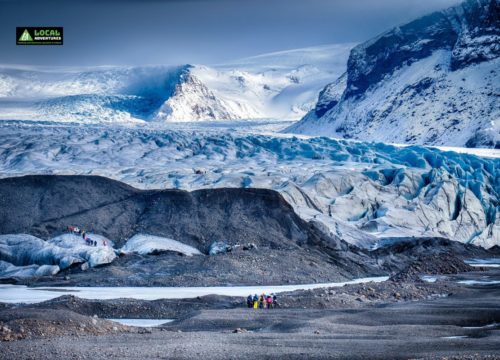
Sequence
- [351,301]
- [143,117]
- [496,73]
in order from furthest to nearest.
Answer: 1. [143,117]
2. [496,73]
3. [351,301]

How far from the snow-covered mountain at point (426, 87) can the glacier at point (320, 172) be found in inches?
1754

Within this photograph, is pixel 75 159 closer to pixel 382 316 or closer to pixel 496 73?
pixel 382 316

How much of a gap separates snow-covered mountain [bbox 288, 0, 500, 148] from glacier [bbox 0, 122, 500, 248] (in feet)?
146

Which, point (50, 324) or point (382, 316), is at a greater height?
point (50, 324)

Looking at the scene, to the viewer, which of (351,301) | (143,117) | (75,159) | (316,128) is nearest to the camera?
(351,301)

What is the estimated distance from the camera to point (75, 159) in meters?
68.4

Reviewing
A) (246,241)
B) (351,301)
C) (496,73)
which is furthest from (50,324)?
(496,73)

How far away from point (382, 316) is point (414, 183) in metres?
32.6

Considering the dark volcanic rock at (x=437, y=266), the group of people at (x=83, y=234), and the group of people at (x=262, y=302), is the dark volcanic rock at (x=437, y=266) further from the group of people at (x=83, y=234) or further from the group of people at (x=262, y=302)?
the group of people at (x=83, y=234)

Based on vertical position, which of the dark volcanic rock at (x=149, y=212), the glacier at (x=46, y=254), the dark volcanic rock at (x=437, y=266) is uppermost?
the dark volcanic rock at (x=149, y=212)

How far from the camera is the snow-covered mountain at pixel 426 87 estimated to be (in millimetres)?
121438

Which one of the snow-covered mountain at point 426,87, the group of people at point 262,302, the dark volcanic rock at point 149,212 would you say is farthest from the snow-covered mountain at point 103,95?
the group of people at point 262,302

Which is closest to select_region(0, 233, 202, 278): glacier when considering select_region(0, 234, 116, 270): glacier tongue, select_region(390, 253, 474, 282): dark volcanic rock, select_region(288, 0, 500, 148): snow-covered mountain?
select_region(0, 234, 116, 270): glacier tongue
